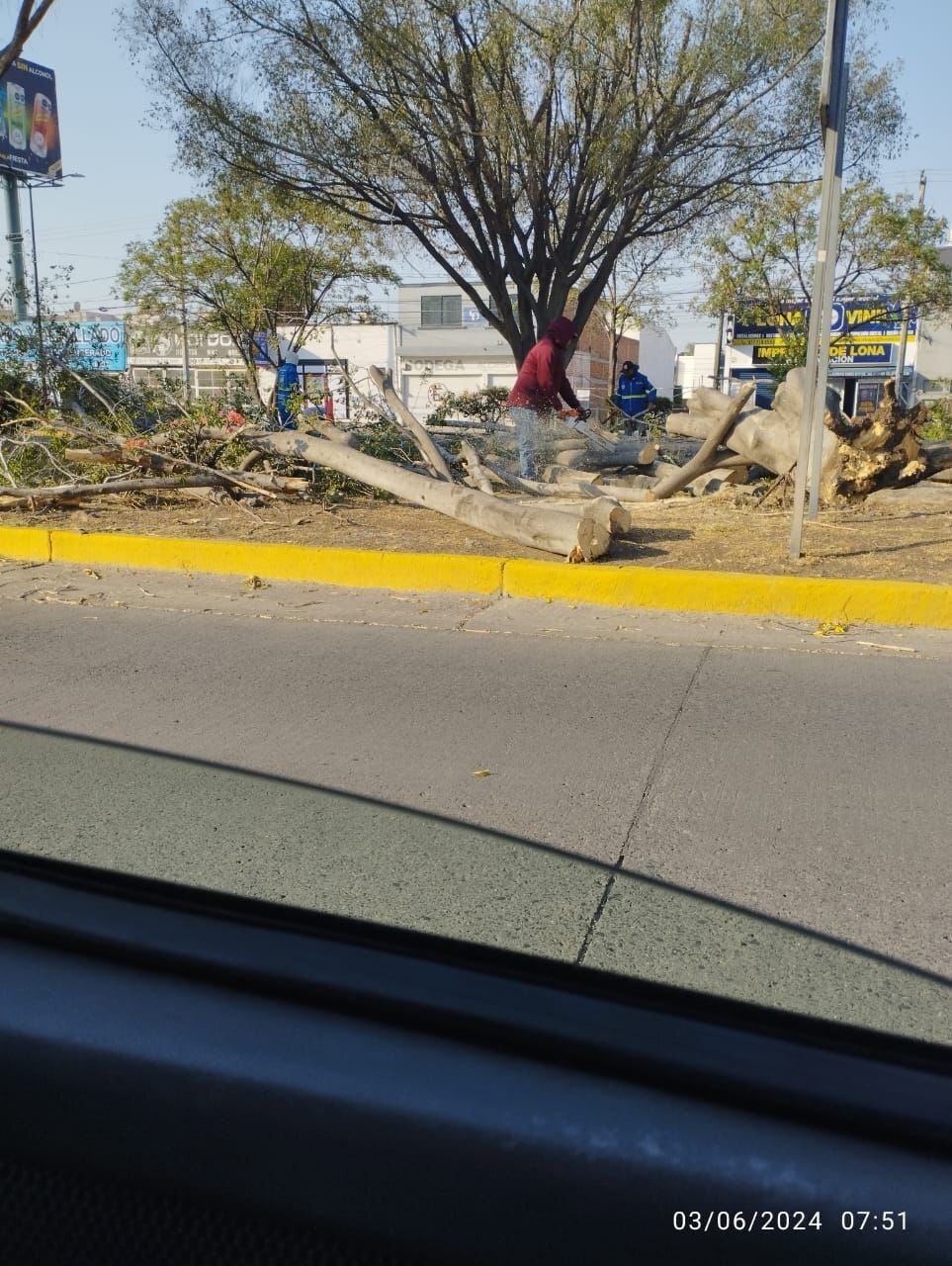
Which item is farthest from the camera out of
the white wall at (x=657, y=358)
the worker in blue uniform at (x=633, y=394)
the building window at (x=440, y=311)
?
the white wall at (x=657, y=358)

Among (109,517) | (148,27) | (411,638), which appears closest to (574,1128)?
(411,638)

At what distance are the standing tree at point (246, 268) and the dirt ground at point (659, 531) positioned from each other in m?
17.3

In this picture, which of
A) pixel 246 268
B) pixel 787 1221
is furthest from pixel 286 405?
pixel 246 268

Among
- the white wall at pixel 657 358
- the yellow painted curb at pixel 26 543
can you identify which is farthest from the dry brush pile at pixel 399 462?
the white wall at pixel 657 358

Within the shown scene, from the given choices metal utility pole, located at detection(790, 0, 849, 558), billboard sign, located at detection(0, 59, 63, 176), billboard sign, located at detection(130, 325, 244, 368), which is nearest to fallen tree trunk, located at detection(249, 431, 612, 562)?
metal utility pole, located at detection(790, 0, 849, 558)

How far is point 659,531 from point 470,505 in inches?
60.0

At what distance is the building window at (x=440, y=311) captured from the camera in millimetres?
56250

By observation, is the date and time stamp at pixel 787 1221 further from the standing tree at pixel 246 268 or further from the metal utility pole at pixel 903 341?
the metal utility pole at pixel 903 341

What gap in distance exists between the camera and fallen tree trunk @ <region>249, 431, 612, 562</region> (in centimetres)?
721

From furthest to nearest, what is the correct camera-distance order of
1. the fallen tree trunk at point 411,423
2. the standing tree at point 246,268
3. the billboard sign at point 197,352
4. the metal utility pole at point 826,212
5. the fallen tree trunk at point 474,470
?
the billboard sign at point 197,352
the standing tree at point 246,268
the fallen tree trunk at point 474,470
the fallen tree trunk at point 411,423
the metal utility pole at point 826,212

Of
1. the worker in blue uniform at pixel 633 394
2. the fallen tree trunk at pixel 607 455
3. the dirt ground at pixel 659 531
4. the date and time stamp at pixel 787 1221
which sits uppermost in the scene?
the worker in blue uniform at pixel 633 394

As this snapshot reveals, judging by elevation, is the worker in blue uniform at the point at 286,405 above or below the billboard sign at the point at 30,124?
below

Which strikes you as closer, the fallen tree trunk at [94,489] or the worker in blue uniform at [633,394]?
the fallen tree trunk at [94,489]

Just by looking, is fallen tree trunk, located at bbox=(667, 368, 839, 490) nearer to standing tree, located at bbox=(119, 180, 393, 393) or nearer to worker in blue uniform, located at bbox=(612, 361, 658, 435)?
worker in blue uniform, located at bbox=(612, 361, 658, 435)
